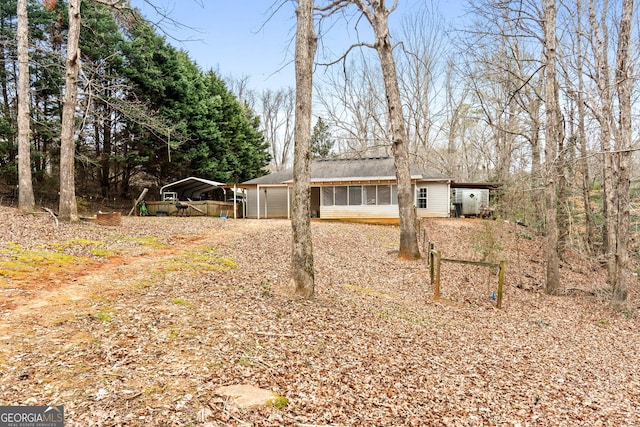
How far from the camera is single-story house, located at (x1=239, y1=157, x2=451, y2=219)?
19531 mm

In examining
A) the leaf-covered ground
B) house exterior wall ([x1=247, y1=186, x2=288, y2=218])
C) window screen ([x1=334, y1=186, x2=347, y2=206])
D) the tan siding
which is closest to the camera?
the leaf-covered ground

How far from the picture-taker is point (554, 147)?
8.84 metres

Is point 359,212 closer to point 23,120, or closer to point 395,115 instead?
point 395,115

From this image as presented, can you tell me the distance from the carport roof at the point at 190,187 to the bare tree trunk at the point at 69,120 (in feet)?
33.0

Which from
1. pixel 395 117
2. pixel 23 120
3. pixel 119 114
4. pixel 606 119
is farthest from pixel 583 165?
pixel 119 114

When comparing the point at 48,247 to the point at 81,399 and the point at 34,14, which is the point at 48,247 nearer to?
the point at 81,399

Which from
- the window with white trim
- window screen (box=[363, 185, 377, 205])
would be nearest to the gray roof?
window screen (box=[363, 185, 377, 205])

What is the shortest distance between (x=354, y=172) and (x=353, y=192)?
5.05ft

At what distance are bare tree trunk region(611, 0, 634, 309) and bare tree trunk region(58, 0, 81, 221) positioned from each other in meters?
14.0

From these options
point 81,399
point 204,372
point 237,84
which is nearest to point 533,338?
point 204,372

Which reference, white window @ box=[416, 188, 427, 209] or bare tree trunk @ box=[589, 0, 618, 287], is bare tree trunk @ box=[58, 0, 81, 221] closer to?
bare tree trunk @ box=[589, 0, 618, 287]

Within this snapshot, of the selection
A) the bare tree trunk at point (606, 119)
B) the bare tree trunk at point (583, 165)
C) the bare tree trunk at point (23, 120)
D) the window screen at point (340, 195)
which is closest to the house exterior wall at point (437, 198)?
the window screen at point (340, 195)

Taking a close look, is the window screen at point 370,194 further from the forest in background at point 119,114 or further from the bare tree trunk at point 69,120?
the bare tree trunk at point 69,120

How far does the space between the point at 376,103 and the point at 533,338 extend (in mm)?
24591
